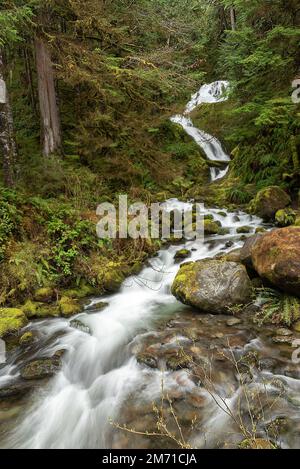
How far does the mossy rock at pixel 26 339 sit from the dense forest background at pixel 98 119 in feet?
3.13

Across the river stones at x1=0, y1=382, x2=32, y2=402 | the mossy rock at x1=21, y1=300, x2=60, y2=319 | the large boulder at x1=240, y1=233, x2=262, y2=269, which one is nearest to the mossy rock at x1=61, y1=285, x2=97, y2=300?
the mossy rock at x1=21, y1=300, x2=60, y2=319

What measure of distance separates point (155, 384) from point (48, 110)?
8409 mm

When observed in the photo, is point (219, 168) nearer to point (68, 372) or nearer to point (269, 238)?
point (269, 238)

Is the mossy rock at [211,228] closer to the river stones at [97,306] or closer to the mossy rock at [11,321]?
the river stones at [97,306]

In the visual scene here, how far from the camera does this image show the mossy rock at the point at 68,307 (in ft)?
21.1

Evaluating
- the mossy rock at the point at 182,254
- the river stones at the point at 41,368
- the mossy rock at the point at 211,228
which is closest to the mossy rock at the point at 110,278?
the mossy rock at the point at 182,254

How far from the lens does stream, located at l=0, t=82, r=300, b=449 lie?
384cm

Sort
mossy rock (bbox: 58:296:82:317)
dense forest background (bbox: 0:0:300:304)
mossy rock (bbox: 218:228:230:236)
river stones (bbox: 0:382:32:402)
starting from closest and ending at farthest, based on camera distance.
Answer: river stones (bbox: 0:382:32:402) < mossy rock (bbox: 58:296:82:317) < dense forest background (bbox: 0:0:300:304) < mossy rock (bbox: 218:228:230:236)

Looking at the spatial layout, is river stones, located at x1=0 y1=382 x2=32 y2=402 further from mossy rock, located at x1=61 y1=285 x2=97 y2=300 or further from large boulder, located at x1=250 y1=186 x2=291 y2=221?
large boulder, located at x1=250 y1=186 x2=291 y2=221

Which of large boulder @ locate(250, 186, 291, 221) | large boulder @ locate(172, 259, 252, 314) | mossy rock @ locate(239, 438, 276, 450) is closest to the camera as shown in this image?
mossy rock @ locate(239, 438, 276, 450)

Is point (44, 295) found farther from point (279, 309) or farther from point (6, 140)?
point (279, 309)

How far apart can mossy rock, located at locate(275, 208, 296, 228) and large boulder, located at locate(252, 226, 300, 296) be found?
3.25 m

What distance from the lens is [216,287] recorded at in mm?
6246

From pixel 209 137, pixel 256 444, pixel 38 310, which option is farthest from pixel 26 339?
pixel 209 137
